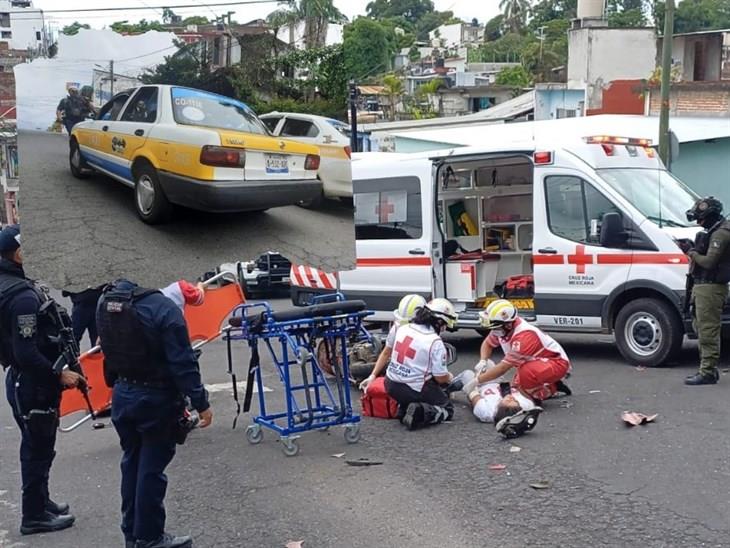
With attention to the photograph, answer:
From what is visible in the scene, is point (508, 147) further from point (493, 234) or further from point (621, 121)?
point (621, 121)

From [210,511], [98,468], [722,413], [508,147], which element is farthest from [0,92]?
[508,147]

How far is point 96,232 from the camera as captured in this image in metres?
4.75

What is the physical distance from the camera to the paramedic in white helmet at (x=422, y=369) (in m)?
7.91

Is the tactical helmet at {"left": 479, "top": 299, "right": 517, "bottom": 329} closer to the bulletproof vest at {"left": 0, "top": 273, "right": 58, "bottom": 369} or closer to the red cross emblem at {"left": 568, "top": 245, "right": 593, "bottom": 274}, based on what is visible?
the red cross emblem at {"left": 568, "top": 245, "right": 593, "bottom": 274}

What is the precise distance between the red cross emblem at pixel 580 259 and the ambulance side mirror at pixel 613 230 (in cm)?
27

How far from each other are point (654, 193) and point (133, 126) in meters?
7.18

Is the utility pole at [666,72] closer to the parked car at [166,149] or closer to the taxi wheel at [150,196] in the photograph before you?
the parked car at [166,149]

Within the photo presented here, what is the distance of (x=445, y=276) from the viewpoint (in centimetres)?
1154

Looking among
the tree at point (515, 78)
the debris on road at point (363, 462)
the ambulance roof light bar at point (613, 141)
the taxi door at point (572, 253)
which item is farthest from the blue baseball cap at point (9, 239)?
the tree at point (515, 78)

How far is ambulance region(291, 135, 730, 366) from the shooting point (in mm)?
9891

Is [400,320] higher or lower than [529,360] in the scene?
higher

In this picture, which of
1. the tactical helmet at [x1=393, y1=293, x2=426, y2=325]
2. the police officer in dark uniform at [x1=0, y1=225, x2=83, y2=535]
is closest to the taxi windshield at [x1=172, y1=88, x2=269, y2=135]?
the police officer in dark uniform at [x1=0, y1=225, x2=83, y2=535]

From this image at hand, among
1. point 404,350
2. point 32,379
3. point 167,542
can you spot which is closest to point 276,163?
point 32,379

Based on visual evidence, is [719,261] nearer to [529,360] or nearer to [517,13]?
[529,360]
